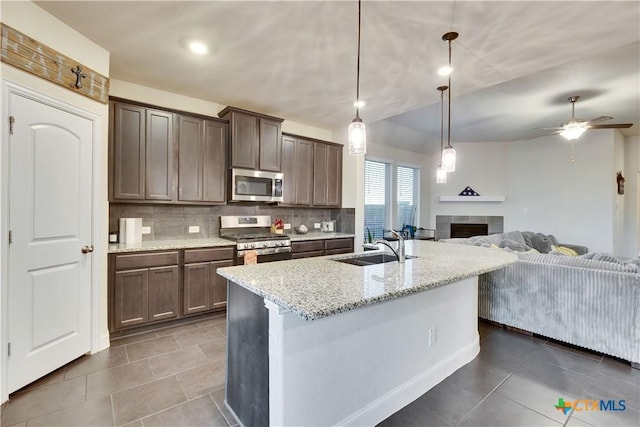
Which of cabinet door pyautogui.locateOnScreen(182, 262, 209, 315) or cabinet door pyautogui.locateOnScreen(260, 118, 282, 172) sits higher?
cabinet door pyautogui.locateOnScreen(260, 118, 282, 172)

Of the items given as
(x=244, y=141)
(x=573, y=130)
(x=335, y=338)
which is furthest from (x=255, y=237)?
(x=573, y=130)

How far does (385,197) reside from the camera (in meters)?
6.45

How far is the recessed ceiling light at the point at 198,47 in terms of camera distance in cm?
251

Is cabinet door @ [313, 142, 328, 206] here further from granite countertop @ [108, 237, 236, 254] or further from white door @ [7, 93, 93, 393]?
white door @ [7, 93, 93, 393]

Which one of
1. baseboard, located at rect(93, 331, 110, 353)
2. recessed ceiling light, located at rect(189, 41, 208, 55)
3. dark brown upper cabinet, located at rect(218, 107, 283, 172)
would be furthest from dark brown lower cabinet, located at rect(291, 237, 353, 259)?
recessed ceiling light, located at rect(189, 41, 208, 55)

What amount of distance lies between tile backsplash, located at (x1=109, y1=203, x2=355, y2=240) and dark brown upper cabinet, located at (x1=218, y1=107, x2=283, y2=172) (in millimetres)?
678

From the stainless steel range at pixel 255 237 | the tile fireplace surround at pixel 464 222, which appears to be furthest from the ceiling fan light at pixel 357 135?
the tile fireplace surround at pixel 464 222

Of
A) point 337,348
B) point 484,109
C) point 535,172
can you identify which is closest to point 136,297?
point 337,348

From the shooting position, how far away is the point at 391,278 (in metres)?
1.71

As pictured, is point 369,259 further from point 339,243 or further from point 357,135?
point 339,243

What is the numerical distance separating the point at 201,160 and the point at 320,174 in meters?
1.91

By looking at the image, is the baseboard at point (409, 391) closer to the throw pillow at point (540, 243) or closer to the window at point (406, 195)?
the window at point (406, 195)

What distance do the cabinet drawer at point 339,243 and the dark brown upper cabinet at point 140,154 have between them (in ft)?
7.42

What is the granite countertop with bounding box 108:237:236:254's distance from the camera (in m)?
2.91
